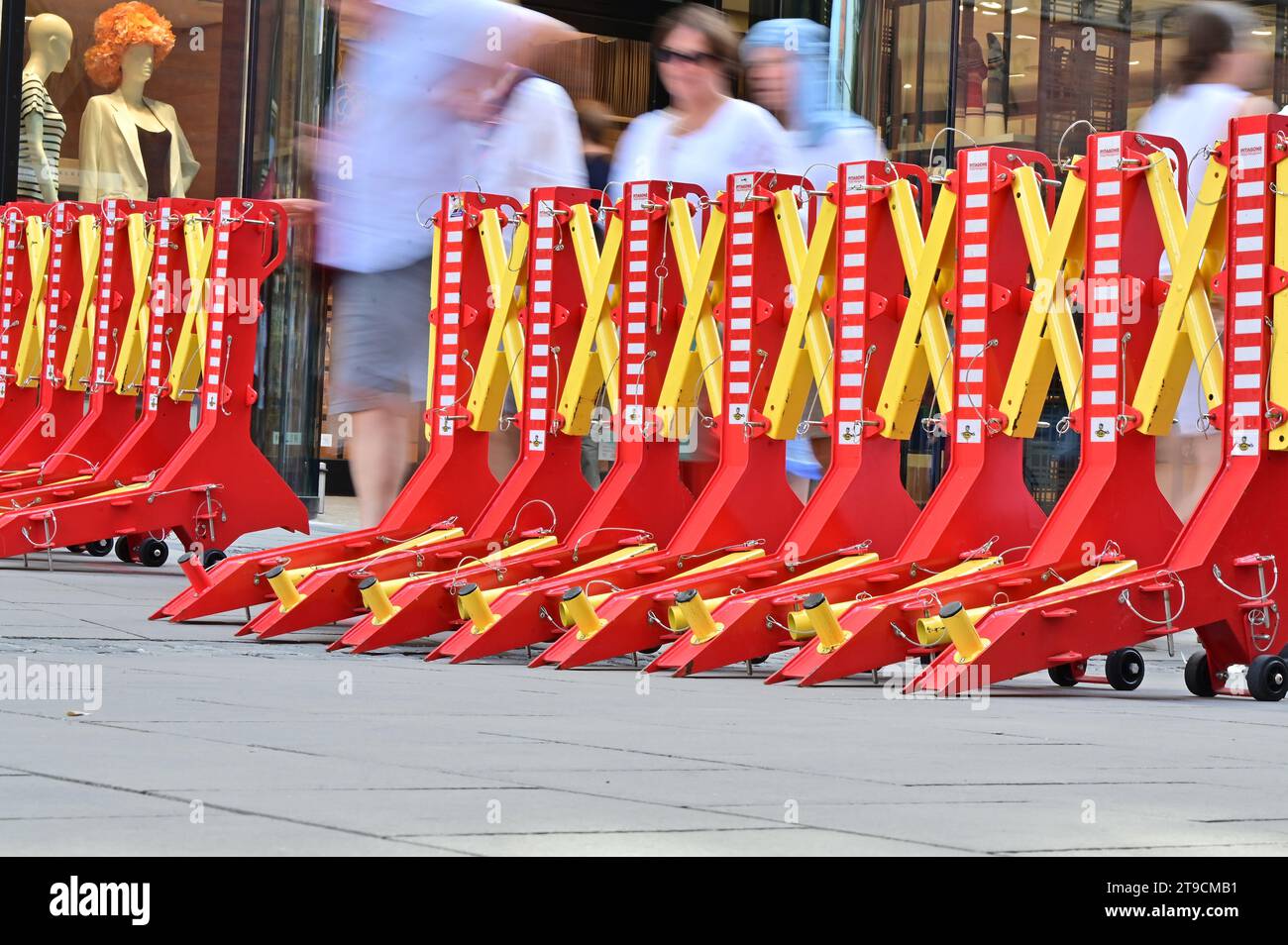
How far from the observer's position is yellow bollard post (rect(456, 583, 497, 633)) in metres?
8.77

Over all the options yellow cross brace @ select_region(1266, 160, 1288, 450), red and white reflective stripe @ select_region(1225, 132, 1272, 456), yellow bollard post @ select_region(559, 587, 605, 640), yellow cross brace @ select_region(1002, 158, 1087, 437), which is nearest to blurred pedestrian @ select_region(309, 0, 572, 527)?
yellow bollard post @ select_region(559, 587, 605, 640)

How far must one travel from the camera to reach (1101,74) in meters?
13.1

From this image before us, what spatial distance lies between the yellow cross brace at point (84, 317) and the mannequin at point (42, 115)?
6.90 metres

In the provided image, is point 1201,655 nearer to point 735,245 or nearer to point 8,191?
point 735,245

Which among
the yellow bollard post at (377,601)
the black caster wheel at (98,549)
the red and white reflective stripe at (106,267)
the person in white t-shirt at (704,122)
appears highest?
the person in white t-shirt at (704,122)

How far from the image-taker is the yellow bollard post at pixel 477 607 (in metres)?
8.77

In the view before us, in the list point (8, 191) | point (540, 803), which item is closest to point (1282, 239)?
point (540, 803)

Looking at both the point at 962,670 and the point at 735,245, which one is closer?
the point at 962,670

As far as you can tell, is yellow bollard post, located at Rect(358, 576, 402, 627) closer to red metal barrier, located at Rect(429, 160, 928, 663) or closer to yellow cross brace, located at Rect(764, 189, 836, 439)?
red metal barrier, located at Rect(429, 160, 928, 663)

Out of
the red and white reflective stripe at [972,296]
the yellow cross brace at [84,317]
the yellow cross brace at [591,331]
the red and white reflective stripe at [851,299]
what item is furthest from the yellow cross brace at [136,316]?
the red and white reflective stripe at [972,296]

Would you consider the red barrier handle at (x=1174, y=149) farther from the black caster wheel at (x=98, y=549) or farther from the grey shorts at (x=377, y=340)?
the black caster wheel at (x=98, y=549)

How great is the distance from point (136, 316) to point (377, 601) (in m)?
5.60

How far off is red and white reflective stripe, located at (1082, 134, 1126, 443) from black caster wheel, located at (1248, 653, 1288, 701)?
0.91 meters

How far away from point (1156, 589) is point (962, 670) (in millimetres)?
727
